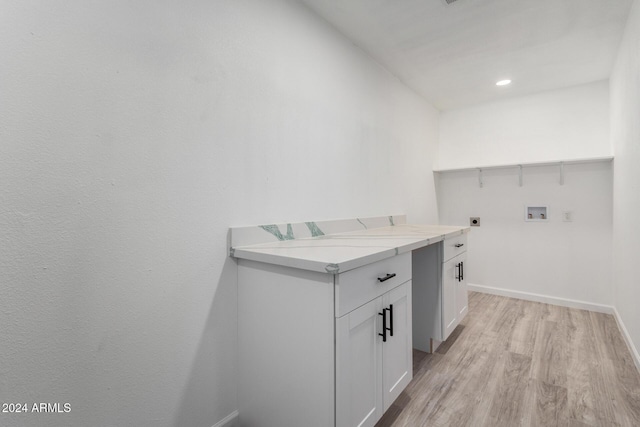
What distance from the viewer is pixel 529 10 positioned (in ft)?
5.87

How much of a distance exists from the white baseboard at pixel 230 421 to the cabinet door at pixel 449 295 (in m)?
1.37

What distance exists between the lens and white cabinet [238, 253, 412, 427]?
1.02 meters

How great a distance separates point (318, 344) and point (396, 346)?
1.79 feet

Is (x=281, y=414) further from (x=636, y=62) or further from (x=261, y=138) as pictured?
(x=636, y=62)

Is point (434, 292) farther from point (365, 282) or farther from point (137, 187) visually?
point (137, 187)

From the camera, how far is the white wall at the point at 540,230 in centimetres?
281

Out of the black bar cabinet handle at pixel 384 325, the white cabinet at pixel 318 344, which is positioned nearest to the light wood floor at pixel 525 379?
the white cabinet at pixel 318 344

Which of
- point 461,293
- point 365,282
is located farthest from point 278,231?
point 461,293

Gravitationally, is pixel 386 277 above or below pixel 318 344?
above

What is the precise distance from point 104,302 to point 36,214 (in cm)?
33

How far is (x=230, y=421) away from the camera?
52.2 inches

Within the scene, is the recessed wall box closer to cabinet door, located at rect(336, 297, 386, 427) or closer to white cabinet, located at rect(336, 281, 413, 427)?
white cabinet, located at rect(336, 281, 413, 427)

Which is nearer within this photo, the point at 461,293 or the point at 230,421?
the point at 230,421

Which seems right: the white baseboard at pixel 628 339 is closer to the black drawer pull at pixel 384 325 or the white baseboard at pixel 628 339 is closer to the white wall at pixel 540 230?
the white wall at pixel 540 230
